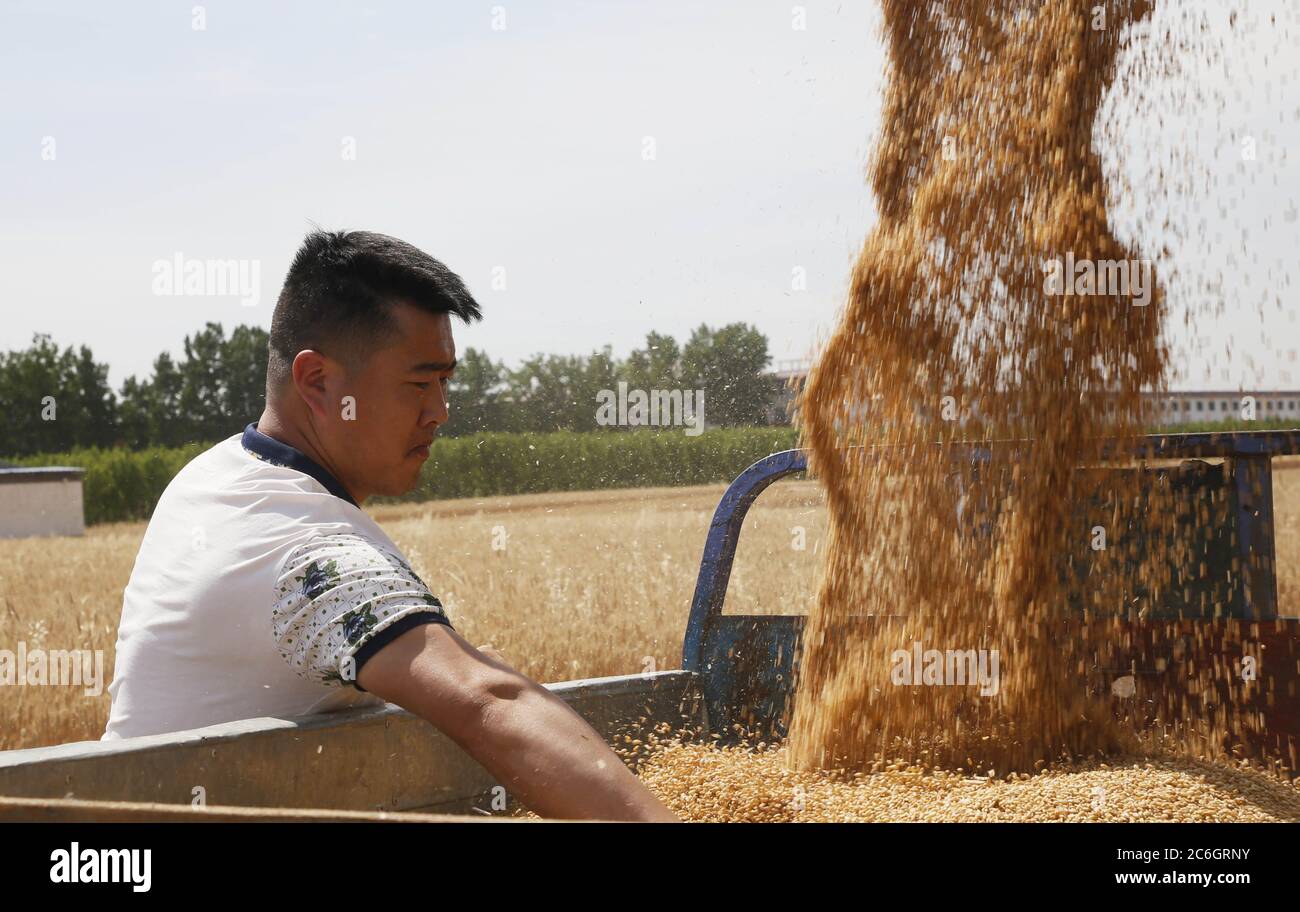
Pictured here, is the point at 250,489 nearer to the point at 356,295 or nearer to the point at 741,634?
the point at 356,295

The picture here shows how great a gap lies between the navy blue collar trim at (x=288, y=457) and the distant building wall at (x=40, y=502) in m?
25.7

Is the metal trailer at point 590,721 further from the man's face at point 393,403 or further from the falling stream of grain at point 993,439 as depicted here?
the man's face at point 393,403

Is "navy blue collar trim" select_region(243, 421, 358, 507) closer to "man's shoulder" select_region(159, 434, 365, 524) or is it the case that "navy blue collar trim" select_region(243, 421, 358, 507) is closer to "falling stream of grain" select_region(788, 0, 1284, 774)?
"man's shoulder" select_region(159, 434, 365, 524)

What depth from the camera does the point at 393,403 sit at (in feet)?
7.14

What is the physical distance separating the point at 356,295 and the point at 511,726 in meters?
0.97

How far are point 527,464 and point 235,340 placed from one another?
110 feet

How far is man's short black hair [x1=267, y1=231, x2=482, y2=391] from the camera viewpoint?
2.17 metres

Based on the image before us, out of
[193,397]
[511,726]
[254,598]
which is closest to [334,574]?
[254,598]

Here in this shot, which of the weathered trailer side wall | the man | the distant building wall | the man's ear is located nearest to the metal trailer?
the weathered trailer side wall

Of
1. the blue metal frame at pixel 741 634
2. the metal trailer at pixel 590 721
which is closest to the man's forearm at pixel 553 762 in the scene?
the metal trailer at pixel 590 721

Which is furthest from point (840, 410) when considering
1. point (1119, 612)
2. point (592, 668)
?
point (592, 668)

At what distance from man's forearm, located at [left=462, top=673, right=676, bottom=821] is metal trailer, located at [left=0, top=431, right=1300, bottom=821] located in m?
0.11

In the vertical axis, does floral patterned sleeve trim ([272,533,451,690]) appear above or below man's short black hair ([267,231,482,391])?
below
